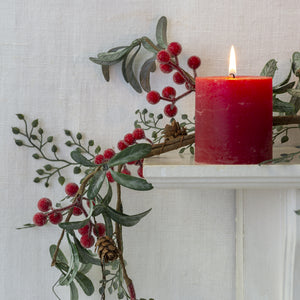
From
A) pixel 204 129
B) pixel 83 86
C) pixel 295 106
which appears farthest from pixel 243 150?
pixel 83 86

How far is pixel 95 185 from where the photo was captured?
0.52 m

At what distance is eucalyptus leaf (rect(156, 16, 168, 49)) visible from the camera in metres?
0.64

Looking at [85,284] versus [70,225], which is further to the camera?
[85,284]

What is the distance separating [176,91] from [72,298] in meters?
0.31

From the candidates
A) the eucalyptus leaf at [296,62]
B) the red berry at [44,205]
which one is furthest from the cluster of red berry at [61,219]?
the eucalyptus leaf at [296,62]

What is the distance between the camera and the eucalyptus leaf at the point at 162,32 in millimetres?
643

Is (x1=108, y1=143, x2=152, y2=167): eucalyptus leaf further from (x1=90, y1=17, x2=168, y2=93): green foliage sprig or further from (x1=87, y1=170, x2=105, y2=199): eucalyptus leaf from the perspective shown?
(x1=90, y1=17, x2=168, y2=93): green foliage sprig

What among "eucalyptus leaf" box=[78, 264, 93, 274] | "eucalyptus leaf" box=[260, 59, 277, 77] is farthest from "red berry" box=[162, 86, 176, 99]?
"eucalyptus leaf" box=[78, 264, 93, 274]

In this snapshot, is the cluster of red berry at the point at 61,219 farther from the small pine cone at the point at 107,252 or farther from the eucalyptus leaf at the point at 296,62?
the eucalyptus leaf at the point at 296,62

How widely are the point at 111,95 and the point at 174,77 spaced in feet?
0.33

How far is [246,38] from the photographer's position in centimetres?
67

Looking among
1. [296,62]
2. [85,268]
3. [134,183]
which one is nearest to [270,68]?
[296,62]

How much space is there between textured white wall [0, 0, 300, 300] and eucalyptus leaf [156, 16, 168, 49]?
0.06ft

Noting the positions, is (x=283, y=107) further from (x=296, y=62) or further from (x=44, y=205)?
(x=44, y=205)
